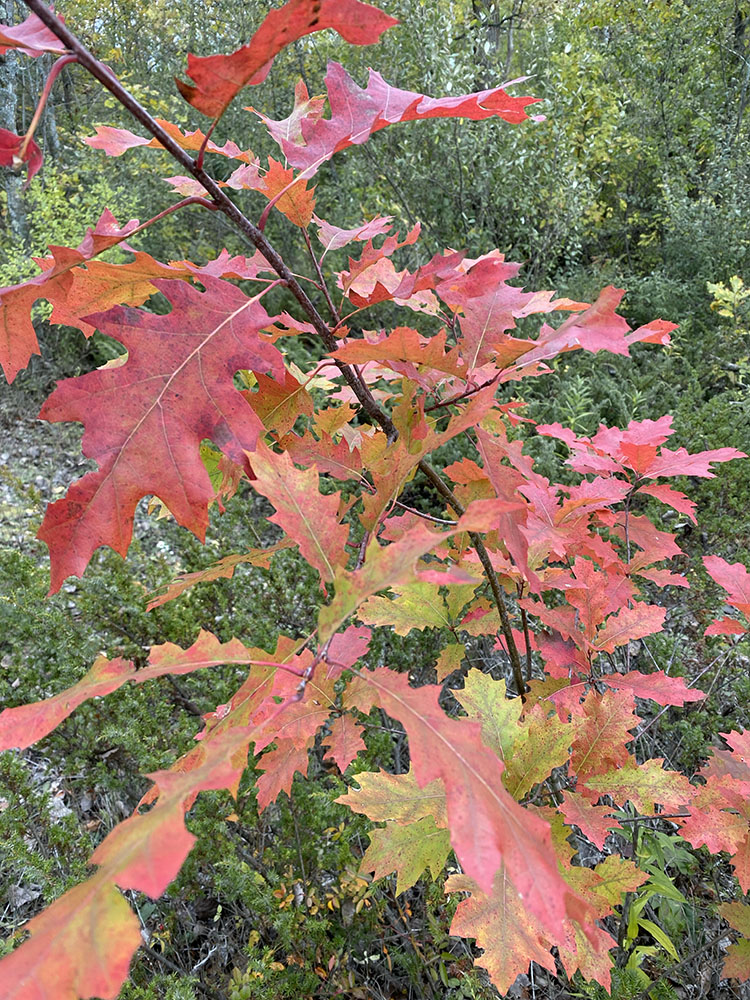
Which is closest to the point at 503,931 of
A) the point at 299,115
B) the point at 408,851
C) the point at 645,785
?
the point at 408,851

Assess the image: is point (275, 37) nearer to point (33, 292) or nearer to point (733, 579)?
point (33, 292)

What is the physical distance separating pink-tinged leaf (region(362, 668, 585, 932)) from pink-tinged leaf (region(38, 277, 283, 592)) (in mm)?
344

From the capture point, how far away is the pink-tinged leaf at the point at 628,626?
1.14 metres

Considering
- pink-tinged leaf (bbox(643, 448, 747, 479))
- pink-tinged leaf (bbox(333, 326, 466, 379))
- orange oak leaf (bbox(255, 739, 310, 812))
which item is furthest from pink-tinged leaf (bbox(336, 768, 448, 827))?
pink-tinged leaf (bbox(643, 448, 747, 479))

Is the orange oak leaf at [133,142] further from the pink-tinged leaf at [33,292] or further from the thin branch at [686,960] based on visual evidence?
the thin branch at [686,960]

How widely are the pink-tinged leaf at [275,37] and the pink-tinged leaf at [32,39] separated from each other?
0.14 meters

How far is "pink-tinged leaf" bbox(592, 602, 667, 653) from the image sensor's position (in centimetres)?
114

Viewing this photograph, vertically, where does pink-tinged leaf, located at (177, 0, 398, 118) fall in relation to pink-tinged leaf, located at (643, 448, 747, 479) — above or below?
above

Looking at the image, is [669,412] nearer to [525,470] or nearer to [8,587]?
[525,470]

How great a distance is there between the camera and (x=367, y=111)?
2.65 feet

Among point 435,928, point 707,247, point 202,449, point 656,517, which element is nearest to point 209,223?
point 707,247

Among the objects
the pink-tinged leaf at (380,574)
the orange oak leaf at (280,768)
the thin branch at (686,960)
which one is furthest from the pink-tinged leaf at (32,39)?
the thin branch at (686,960)

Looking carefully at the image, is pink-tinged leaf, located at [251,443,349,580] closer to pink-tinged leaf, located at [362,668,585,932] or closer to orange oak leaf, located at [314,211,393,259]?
pink-tinged leaf, located at [362,668,585,932]

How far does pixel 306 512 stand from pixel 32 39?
1.81ft
